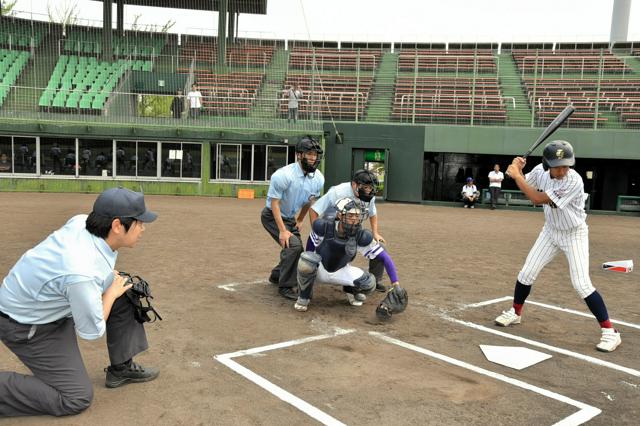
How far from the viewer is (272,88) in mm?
27703

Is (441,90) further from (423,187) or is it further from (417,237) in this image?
(417,237)

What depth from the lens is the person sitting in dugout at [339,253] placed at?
5.53 meters

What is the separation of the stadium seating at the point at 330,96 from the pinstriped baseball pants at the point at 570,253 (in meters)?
18.8

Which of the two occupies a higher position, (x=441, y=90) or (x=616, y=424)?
(x=441, y=90)

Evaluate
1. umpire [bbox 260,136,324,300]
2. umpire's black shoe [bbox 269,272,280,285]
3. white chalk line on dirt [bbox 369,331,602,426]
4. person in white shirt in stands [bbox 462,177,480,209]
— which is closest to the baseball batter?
white chalk line on dirt [bbox 369,331,602,426]

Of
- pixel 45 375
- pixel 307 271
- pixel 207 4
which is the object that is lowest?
pixel 45 375

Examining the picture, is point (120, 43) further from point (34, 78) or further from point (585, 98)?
point (585, 98)

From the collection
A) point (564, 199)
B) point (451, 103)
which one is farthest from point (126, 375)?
point (451, 103)

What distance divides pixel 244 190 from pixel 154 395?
1919cm

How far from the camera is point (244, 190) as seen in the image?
22.6 meters

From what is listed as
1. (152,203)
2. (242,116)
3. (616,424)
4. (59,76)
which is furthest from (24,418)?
(59,76)

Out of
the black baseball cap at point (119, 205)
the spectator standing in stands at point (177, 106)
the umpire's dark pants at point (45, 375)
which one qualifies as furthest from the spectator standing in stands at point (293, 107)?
the umpire's dark pants at point (45, 375)

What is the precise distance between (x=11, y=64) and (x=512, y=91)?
26274 mm

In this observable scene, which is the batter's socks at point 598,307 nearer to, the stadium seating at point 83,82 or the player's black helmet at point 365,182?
the player's black helmet at point 365,182
